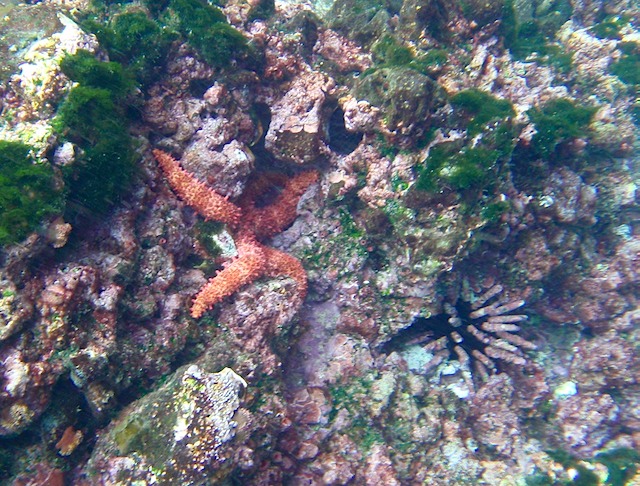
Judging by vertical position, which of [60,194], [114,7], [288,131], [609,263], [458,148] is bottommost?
[609,263]

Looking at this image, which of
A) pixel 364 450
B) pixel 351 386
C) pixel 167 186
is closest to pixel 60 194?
pixel 167 186

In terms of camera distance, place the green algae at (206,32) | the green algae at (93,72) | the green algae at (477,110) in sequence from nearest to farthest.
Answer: the green algae at (93,72)
the green algae at (477,110)
the green algae at (206,32)

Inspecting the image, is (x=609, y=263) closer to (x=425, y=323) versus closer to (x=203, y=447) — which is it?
Answer: (x=425, y=323)

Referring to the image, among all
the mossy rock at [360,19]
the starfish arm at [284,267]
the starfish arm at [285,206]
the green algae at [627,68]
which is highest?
the green algae at [627,68]

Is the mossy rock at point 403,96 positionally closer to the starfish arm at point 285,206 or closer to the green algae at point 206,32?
the starfish arm at point 285,206

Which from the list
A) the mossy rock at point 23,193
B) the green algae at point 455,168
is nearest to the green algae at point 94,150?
the mossy rock at point 23,193

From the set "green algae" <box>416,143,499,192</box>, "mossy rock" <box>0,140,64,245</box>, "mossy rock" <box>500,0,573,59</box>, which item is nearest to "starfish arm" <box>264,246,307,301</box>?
"green algae" <box>416,143,499,192</box>
